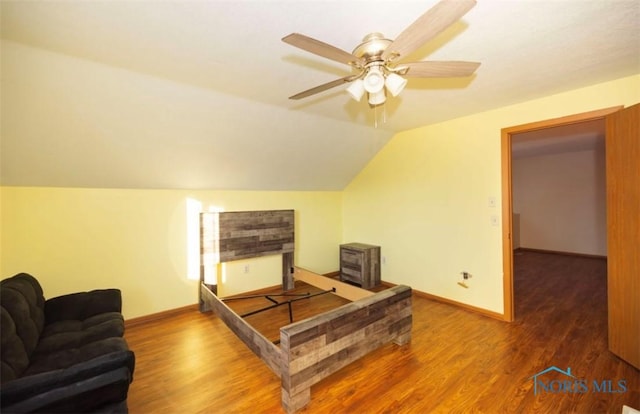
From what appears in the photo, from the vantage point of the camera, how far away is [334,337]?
6.68 feet

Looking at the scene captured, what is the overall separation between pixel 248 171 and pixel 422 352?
2886mm

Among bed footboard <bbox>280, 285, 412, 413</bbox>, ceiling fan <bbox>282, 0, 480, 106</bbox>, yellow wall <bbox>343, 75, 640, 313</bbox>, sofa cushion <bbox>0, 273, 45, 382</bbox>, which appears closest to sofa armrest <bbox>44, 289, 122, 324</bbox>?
sofa cushion <bbox>0, 273, 45, 382</bbox>

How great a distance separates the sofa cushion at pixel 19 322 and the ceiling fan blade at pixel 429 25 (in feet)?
8.67

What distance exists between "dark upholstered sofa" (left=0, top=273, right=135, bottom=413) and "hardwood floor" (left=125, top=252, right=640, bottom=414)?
0.49 m

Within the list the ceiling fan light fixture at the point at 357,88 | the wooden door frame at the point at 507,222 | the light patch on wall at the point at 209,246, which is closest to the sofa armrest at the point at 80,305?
the light patch on wall at the point at 209,246

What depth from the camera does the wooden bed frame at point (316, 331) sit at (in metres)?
1.84

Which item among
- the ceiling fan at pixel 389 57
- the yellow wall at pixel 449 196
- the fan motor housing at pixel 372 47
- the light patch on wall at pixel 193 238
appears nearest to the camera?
the ceiling fan at pixel 389 57

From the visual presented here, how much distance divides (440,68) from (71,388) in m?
2.58

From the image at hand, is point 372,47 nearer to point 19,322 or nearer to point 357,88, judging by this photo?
point 357,88

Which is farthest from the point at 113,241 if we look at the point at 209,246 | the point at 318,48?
the point at 318,48

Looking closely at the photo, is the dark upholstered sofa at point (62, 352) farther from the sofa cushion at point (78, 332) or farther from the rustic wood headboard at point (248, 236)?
the rustic wood headboard at point (248, 236)

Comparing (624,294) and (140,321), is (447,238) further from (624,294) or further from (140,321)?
(140,321)

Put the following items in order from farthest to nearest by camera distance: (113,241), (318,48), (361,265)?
(361,265), (113,241), (318,48)

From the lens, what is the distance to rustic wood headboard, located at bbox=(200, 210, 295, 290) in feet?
11.7
